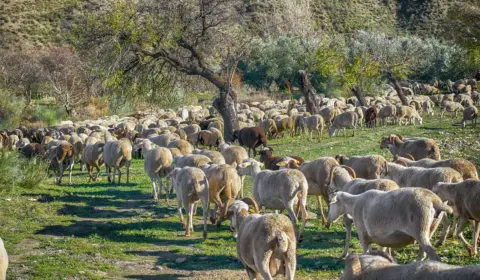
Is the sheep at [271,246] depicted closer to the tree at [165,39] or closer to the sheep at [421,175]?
the sheep at [421,175]

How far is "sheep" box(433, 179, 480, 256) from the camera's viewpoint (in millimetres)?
9922

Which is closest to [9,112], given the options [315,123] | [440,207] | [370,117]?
[315,123]

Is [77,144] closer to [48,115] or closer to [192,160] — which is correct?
[192,160]

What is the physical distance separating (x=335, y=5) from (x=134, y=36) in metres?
84.9

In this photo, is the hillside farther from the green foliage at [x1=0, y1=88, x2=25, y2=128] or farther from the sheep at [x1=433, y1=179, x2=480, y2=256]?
the sheep at [x1=433, y1=179, x2=480, y2=256]

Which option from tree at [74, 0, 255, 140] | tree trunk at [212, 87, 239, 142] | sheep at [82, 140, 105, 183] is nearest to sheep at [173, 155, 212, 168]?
sheep at [82, 140, 105, 183]

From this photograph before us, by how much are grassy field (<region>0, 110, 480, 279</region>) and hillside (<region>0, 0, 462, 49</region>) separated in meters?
60.6

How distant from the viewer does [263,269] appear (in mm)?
7953

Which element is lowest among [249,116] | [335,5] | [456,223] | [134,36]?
[456,223]

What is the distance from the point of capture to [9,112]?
43.6m

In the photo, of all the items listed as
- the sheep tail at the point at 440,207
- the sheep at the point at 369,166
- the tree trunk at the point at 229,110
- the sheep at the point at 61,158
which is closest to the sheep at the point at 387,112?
the tree trunk at the point at 229,110

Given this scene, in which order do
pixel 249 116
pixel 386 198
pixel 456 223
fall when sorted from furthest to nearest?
pixel 249 116 → pixel 456 223 → pixel 386 198

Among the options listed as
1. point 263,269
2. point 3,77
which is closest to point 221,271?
point 263,269

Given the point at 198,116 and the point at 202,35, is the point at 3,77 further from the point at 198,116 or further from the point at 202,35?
the point at 202,35
